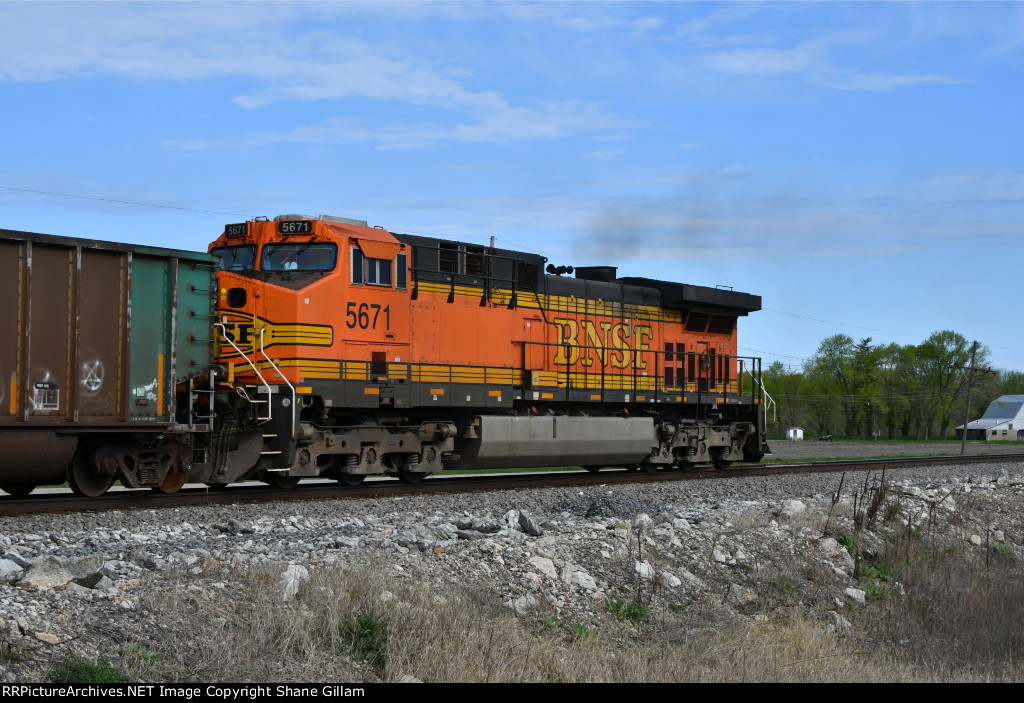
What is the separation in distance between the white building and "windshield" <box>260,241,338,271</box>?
8877 cm

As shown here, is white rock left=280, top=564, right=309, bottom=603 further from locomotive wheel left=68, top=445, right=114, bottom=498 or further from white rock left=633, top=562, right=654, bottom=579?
locomotive wheel left=68, top=445, right=114, bottom=498

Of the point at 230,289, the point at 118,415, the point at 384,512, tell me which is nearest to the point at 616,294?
the point at 230,289

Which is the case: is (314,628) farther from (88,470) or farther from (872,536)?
(872,536)

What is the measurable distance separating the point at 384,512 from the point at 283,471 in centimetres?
289

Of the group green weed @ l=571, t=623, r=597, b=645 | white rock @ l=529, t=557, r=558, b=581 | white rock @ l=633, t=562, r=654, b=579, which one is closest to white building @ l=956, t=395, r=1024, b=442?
white rock @ l=633, t=562, r=654, b=579

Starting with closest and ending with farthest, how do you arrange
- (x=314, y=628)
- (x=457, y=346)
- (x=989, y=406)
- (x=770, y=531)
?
(x=314, y=628), (x=770, y=531), (x=457, y=346), (x=989, y=406)

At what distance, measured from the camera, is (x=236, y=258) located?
14.8 m

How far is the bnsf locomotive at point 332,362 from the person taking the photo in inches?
443

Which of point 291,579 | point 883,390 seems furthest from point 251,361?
point 883,390

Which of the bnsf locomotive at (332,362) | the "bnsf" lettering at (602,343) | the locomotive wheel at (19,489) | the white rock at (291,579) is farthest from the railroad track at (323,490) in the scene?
the white rock at (291,579)

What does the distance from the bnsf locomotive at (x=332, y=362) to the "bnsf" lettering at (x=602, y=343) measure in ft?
0.13

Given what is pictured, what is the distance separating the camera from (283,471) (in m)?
13.8

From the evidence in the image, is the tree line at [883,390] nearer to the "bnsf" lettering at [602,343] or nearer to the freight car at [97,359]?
the "bnsf" lettering at [602,343]
